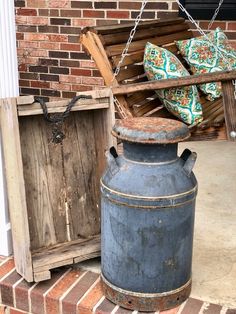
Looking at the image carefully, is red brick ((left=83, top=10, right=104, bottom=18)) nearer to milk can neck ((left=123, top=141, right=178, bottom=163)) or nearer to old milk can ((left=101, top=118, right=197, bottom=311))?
old milk can ((left=101, top=118, right=197, bottom=311))

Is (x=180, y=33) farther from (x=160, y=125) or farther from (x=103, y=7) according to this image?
(x=160, y=125)

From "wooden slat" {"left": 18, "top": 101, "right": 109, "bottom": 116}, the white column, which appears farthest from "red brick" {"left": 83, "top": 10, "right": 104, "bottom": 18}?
"wooden slat" {"left": 18, "top": 101, "right": 109, "bottom": 116}

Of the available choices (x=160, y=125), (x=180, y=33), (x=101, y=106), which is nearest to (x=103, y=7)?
(x=180, y=33)

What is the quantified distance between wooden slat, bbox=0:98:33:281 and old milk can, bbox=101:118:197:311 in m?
0.34

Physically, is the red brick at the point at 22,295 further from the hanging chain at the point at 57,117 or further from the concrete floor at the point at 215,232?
the hanging chain at the point at 57,117

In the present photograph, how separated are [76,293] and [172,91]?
5.15ft

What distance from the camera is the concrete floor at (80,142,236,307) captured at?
2.25 m

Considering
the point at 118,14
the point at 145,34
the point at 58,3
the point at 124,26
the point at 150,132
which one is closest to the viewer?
the point at 150,132

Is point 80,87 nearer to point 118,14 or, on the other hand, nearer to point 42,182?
point 118,14

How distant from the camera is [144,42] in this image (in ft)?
12.0

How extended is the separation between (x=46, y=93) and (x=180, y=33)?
1823 millimetres

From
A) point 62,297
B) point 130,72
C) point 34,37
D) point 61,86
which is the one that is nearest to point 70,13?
point 34,37

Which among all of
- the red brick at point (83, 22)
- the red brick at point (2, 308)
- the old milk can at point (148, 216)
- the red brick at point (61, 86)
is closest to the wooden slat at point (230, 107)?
the old milk can at point (148, 216)

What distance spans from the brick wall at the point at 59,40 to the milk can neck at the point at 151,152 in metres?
2.98
